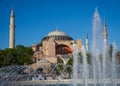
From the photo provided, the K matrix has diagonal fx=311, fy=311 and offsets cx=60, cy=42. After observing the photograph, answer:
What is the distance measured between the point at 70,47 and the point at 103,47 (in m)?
46.7

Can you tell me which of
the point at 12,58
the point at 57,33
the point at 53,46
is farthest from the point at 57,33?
the point at 12,58

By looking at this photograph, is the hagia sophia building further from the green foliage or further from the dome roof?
the green foliage

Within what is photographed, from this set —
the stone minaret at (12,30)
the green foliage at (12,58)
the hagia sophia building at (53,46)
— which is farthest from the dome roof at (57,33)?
the green foliage at (12,58)

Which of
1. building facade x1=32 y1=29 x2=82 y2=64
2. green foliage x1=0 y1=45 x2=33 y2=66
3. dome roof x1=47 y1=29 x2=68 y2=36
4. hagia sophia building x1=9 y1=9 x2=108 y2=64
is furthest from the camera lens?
dome roof x1=47 y1=29 x2=68 y2=36

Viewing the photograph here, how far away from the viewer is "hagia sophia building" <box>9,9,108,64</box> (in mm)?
52125

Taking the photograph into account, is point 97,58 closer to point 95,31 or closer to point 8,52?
point 95,31

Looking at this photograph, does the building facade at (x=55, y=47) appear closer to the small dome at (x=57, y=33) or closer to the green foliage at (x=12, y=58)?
the small dome at (x=57, y=33)

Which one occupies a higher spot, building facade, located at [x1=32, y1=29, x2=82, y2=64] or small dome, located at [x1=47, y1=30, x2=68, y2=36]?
small dome, located at [x1=47, y1=30, x2=68, y2=36]

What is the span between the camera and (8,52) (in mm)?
42750

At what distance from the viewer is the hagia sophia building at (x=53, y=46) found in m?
52.1

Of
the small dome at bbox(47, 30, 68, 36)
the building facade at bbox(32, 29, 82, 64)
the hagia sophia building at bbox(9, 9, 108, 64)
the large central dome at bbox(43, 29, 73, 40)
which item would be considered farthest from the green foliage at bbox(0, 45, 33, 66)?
the small dome at bbox(47, 30, 68, 36)

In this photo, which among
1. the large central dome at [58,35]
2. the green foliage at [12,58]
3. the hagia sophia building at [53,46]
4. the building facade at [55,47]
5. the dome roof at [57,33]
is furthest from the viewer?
the dome roof at [57,33]

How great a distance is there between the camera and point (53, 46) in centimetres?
5897

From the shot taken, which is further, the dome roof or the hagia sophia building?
the dome roof
